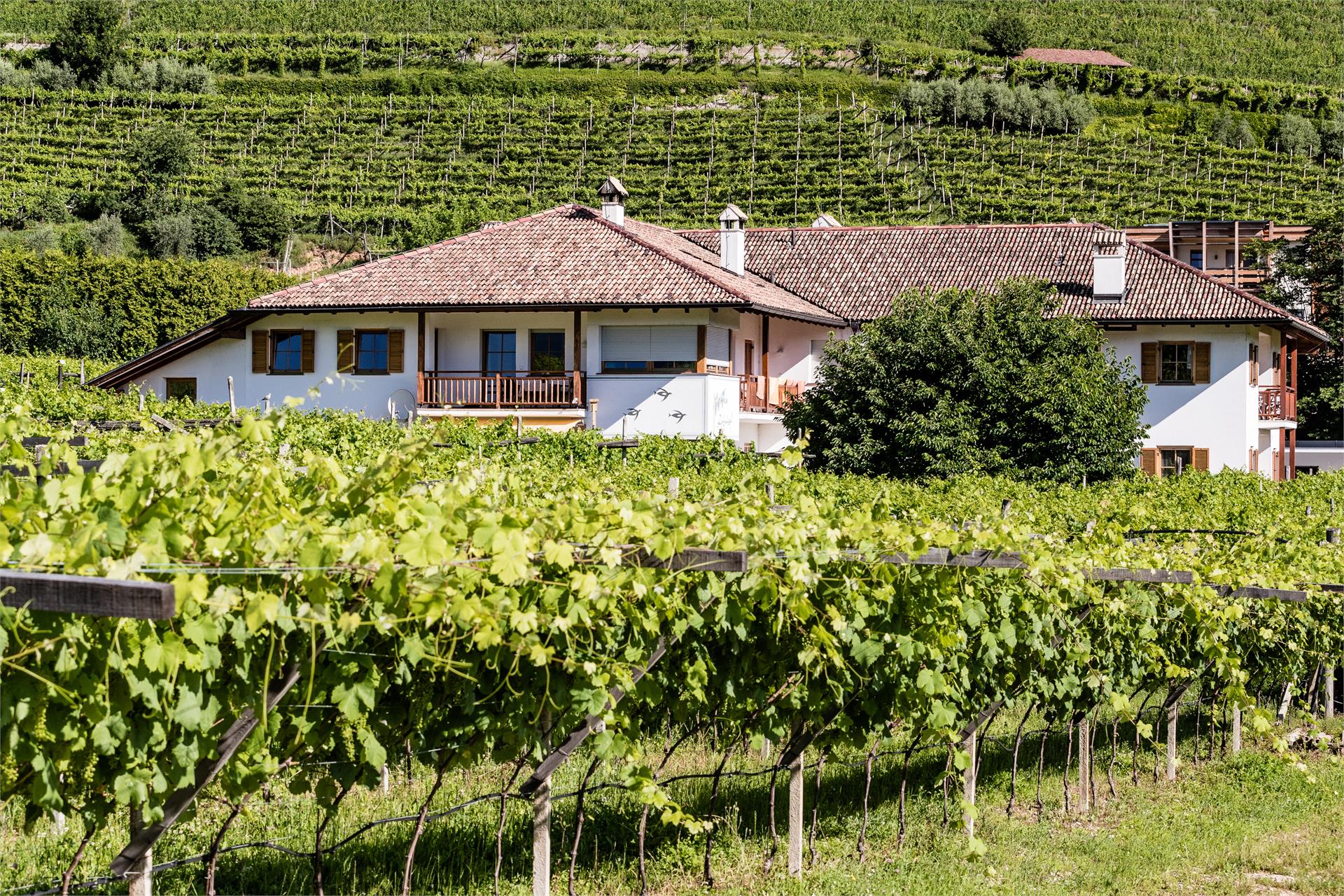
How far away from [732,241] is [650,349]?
5594mm

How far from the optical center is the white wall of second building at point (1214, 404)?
31.4 m

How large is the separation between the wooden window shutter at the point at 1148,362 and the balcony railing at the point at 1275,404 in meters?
4.27

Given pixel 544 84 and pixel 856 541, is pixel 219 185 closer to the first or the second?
pixel 544 84

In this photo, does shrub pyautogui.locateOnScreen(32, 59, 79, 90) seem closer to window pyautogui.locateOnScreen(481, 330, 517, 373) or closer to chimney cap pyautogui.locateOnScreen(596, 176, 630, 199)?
chimney cap pyautogui.locateOnScreen(596, 176, 630, 199)

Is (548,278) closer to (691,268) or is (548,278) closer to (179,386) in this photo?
(691,268)

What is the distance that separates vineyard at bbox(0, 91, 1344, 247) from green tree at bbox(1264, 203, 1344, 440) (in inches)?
400

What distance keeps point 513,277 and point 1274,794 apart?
23.3m

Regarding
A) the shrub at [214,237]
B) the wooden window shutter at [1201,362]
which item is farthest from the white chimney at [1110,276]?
the shrub at [214,237]

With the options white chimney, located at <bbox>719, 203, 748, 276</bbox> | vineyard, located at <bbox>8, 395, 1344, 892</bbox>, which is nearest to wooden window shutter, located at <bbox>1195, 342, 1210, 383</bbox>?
white chimney, located at <bbox>719, 203, 748, 276</bbox>

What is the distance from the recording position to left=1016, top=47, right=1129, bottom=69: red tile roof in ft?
311

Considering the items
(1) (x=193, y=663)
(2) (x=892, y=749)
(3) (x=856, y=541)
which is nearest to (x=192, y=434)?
(1) (x=193, y=663)

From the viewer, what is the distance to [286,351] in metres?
31.3

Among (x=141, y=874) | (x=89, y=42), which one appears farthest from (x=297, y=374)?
(x=89, y=42)

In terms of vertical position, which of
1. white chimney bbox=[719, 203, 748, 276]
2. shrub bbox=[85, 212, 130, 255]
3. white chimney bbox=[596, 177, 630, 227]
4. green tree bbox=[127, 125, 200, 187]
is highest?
green tree bbox=[127, 125, 200, 187]
